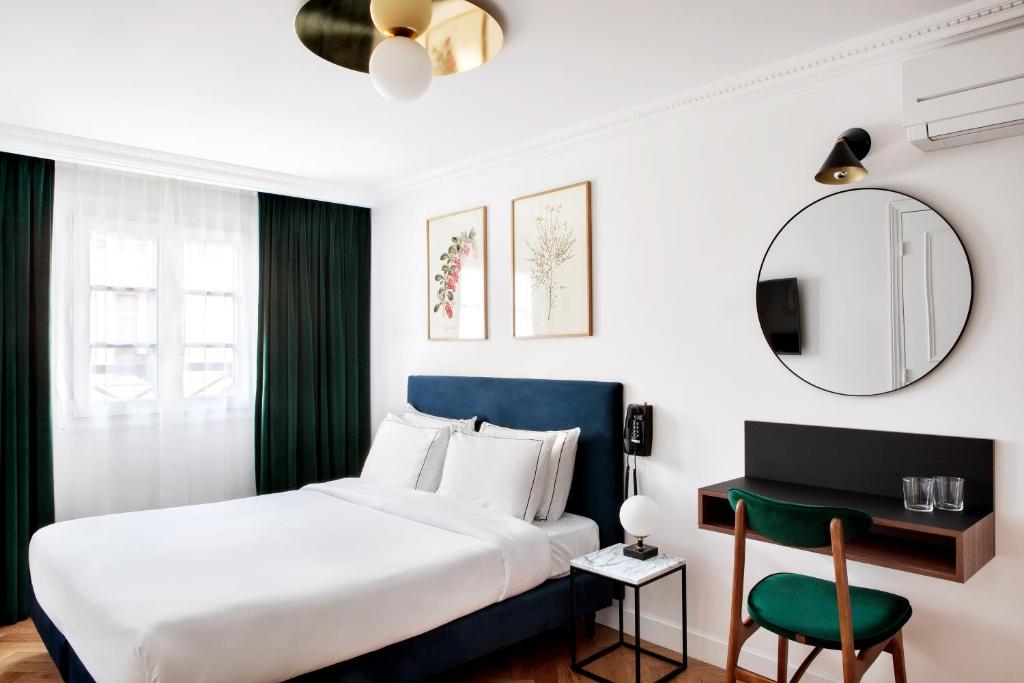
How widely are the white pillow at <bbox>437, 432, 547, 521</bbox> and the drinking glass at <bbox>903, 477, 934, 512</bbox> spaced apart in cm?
153

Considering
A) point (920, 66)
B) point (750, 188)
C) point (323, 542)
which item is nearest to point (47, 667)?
point (323, 542)

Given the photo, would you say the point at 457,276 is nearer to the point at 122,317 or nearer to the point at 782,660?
the point at 122,317

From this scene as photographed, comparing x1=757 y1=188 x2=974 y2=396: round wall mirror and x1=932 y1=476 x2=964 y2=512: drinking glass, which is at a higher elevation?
x1=757 y1=188 x2=974 y2=396: round wall mirror

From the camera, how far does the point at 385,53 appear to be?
207cm

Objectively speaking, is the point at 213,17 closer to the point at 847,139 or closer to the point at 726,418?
the point at 847,139

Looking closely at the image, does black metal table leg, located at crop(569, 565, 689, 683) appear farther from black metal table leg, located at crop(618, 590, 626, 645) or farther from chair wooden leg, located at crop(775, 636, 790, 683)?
chair wooden leg, located at crop(775, 636, 790, 683)

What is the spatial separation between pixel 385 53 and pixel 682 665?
272 centimetres

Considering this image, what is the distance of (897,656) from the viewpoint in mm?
2262

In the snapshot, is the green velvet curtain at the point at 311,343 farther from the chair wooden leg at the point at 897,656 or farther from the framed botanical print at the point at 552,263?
the chair wooden leg at the point at 897,656

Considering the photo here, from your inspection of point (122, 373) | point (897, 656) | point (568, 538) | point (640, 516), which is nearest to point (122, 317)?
point (122, 373)

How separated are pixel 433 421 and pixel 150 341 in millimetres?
1773

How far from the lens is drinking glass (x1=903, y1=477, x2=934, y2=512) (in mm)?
2252

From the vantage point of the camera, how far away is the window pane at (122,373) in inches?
152

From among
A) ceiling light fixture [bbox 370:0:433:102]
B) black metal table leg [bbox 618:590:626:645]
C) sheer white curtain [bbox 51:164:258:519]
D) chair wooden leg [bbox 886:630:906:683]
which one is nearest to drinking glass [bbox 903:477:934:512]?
chair wooden leg [bbox 886:630:906:683]
